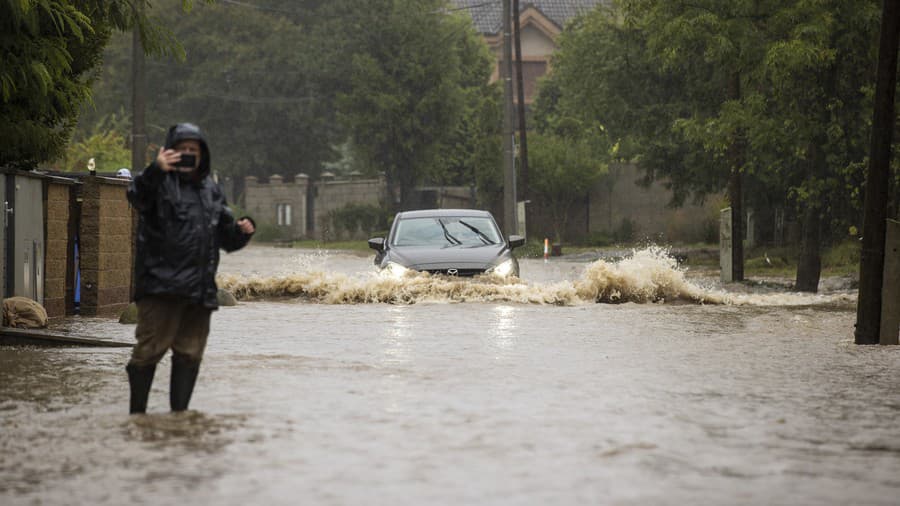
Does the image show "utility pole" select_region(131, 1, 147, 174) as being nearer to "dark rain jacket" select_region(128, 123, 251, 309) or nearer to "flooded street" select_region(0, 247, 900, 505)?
"flooded street" select_region(0, 247, 900, 505)

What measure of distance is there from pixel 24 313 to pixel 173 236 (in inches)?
295

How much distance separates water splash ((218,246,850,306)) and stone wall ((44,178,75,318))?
4.85 meters

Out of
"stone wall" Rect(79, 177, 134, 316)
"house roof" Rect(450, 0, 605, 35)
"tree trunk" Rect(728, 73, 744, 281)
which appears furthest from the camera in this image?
"house roof" Rect(450, 0, 605, 35)

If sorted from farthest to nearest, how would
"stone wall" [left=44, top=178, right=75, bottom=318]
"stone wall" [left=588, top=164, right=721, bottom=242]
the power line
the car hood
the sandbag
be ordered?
the power line → "stone wall" [left=588, top=164, right=721, bottom=242] → the car hood → "stone wall" [left=44, top=178, right=75, bottom=318] → the sandbag

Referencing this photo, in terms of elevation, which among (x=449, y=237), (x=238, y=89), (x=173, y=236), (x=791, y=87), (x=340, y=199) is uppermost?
(x=238, y=89)

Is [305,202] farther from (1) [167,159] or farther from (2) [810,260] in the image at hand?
(1) [167,159]

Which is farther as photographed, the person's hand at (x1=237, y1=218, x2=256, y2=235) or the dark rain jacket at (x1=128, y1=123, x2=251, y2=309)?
the person's hand at (x1=237, y1=218, x2=256, y2=235)

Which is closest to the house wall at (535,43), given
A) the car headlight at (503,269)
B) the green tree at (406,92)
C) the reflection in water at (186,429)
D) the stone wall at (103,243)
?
the green tree at (406,92)

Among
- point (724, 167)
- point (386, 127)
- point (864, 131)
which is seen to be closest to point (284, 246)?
point (386, 127)

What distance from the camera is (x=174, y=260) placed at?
9.36 meters

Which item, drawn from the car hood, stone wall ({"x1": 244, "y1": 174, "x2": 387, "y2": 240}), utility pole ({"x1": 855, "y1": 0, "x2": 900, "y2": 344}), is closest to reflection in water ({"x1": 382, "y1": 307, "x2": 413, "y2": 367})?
the car hood

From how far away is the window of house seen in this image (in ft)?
238

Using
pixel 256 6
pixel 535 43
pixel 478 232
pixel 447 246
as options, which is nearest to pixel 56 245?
pixel 447 246

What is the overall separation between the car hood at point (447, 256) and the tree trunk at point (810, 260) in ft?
24.2
